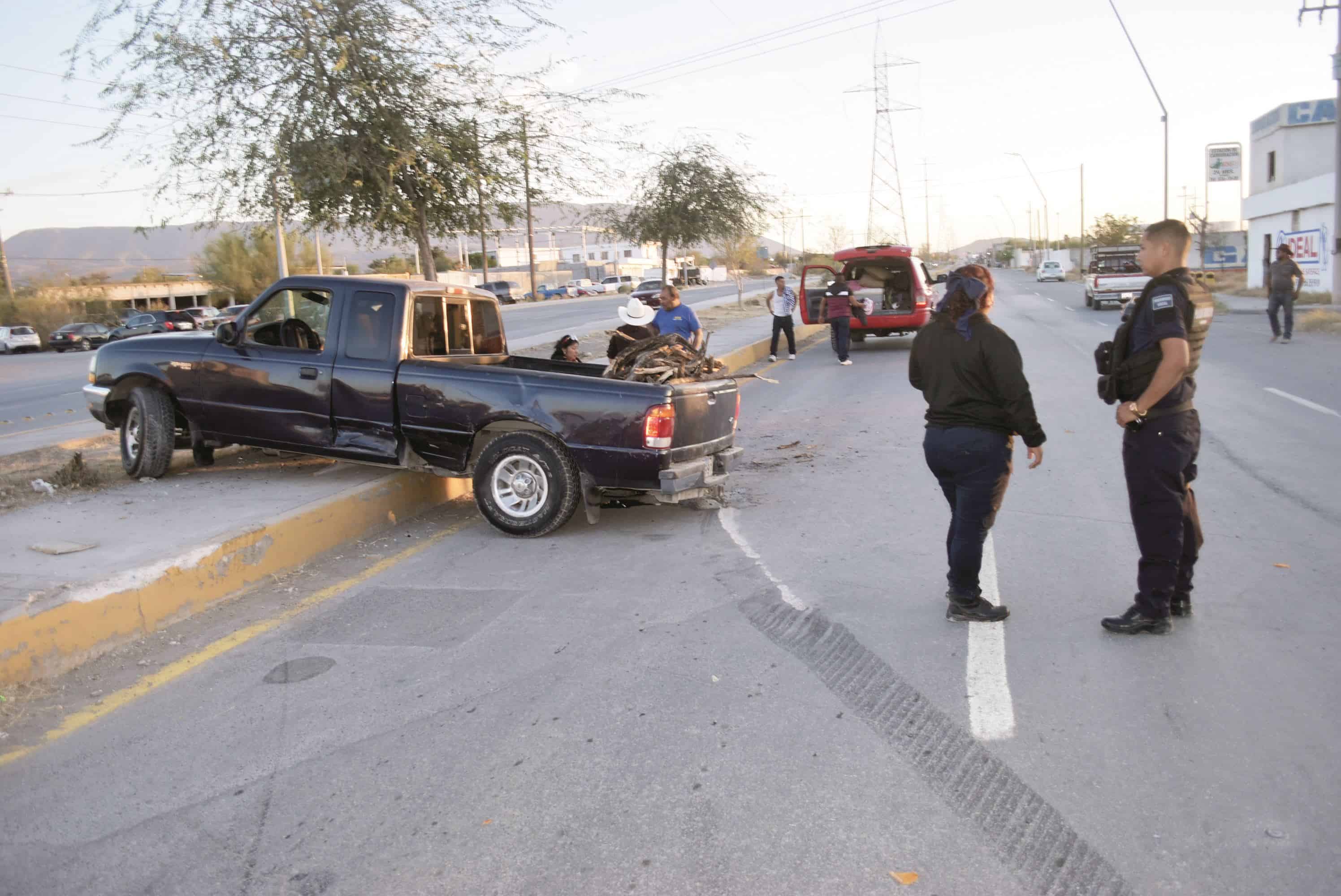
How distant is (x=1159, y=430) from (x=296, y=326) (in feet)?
20.9

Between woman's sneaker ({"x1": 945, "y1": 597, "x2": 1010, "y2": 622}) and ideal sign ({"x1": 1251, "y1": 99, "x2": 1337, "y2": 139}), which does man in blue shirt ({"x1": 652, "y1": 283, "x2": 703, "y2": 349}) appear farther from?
ideal sign ({"x1": 1251, "y1": 99, "x2": 1337, "y2": 139})

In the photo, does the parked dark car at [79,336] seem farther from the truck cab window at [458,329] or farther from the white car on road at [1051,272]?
the white car on road at [1051,272]

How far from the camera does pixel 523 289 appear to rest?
9444cm

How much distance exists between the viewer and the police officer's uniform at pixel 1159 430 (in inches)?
181

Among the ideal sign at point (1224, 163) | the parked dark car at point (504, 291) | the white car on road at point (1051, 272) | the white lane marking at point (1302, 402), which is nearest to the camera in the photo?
the white lane marking at point (1302, 402)

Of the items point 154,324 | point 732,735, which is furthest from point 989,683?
point 154,324

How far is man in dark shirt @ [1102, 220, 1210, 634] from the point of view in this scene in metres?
4.55

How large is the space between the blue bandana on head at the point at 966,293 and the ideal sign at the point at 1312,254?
34708 millimetres

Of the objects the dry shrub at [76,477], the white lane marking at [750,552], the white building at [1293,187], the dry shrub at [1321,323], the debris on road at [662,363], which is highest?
the white building at [1293,187]

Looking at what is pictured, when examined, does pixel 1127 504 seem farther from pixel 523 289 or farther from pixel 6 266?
pixel 523 289

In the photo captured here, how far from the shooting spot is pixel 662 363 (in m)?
7.57

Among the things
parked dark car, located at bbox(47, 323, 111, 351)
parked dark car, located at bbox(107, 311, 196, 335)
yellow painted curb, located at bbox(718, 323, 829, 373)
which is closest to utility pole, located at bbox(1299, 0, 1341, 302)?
yellow painted curb, located at bbox(718, 323, 829, 373)

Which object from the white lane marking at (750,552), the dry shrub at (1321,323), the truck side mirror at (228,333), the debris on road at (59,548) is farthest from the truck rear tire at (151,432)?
the dry shrub at (1321,323)

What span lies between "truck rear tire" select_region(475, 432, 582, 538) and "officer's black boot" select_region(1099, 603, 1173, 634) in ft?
11.7
